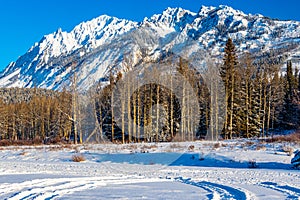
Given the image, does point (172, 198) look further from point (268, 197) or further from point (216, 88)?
point (216, 88)

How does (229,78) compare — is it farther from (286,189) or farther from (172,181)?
(286,189)

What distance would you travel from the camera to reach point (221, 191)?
747 centimetres

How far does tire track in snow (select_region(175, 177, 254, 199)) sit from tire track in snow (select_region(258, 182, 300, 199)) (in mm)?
787

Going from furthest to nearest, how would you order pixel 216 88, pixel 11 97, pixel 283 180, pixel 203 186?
pixel 11 97 → pixel 216 88 → pixel 283 180 → pixel 203 186

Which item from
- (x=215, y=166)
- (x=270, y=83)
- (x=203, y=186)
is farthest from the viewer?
(x=270, y=83)

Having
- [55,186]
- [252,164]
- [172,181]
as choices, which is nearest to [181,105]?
[252,164]

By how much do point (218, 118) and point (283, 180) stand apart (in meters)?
25.6

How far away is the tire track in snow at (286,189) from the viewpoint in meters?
6.86

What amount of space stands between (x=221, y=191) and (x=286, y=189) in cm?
149

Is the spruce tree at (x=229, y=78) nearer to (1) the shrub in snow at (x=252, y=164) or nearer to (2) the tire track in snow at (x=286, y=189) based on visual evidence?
(1) the shrub in snow at (x=252, y=164)

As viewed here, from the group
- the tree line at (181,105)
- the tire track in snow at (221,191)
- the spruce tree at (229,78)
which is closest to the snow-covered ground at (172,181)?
the tire track in snow at (221,191)

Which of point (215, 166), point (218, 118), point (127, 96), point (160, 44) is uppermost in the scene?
point (160, 44)

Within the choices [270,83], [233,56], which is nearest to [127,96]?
[233,56]

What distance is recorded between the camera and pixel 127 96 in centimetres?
3553
